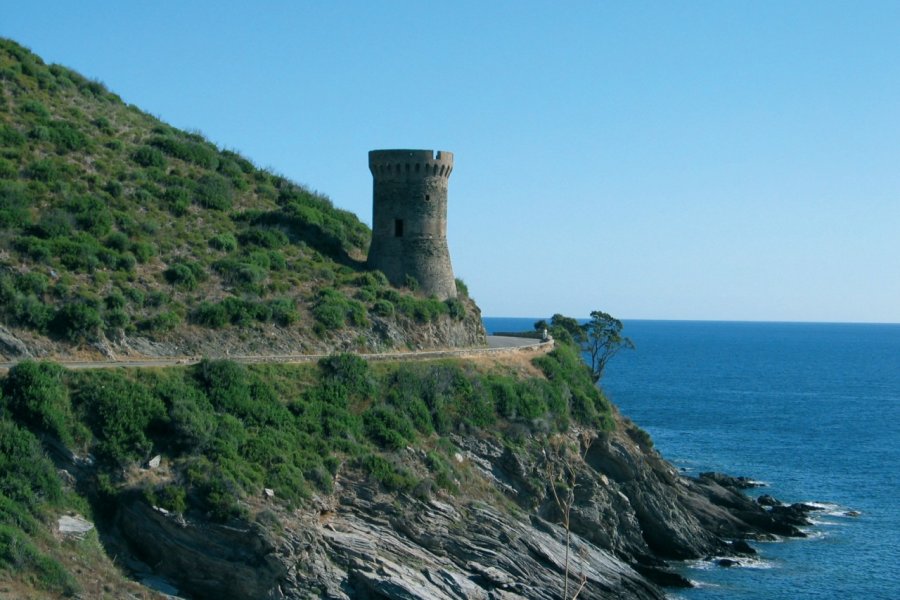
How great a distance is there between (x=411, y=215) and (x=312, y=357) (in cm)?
1329

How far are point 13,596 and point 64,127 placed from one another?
32.6 meters

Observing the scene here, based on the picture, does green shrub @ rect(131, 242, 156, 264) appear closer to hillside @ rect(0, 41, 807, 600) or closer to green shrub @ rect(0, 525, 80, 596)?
hillside @ rect(0, 41, 807, 600)

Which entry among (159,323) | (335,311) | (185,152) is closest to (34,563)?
(159,323)

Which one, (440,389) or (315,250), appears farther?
(315,250)

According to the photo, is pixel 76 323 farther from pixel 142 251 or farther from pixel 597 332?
pixel 597 332

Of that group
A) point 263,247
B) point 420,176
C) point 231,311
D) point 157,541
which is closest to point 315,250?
point 263,247

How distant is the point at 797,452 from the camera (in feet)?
248

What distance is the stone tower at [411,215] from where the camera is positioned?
5297 centimetres

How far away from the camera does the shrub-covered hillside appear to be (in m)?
40.9

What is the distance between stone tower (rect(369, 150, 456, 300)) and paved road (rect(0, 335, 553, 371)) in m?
4.91

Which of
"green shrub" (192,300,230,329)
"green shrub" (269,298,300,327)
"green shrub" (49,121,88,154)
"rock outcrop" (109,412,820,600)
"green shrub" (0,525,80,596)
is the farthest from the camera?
"green shrub" (49,121,88,154)

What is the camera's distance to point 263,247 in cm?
5144

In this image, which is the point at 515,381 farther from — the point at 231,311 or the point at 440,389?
the point at 231,311

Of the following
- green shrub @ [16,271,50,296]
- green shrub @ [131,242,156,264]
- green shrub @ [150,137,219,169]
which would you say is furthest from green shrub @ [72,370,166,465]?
green shrub @ [150,137,219,169]
